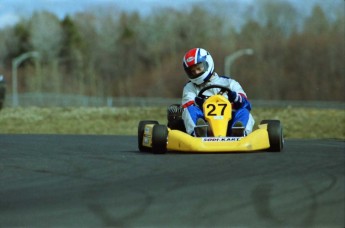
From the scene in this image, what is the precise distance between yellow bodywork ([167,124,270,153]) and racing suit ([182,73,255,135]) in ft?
1.25

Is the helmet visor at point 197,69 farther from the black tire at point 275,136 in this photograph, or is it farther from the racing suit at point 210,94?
the black tire at point 275,136

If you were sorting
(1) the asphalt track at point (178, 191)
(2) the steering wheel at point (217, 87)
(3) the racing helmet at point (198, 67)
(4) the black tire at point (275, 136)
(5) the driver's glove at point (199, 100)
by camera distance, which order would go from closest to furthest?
(1) the asphalt track at point (178, 191) < (4) the black tire at point (275, 136) < (2) the steering wheel at point (217, 87) < (5) the driver's glove at point (199, 100) < (3) the racing helmet at point (198, 67)

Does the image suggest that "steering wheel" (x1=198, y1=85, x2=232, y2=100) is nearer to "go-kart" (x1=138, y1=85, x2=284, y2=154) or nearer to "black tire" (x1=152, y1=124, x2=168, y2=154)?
"go-kart" (x1=138, y1=85, x2=284, y2=154)

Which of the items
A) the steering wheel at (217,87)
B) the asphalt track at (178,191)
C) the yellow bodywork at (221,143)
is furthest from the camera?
the steering wheel at (217,87)

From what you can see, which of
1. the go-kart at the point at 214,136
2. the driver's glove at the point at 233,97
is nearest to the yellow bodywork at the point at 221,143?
the go-kart at the point at 214,136

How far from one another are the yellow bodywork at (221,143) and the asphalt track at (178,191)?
41cm

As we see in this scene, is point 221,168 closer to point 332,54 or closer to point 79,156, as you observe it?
point 79,156

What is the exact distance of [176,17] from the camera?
133 m

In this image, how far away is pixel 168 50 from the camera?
128750mm

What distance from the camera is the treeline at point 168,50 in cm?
8856

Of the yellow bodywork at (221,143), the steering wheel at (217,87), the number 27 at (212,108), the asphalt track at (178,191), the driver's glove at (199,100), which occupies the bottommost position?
the asphalt track at (178,191)

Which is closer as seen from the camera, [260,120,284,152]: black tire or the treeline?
[260,120,284,152]: black tire

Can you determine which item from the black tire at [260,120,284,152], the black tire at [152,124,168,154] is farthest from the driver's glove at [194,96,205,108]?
the black tire at [260,120,284,152]

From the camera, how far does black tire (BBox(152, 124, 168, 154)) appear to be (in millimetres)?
12047
